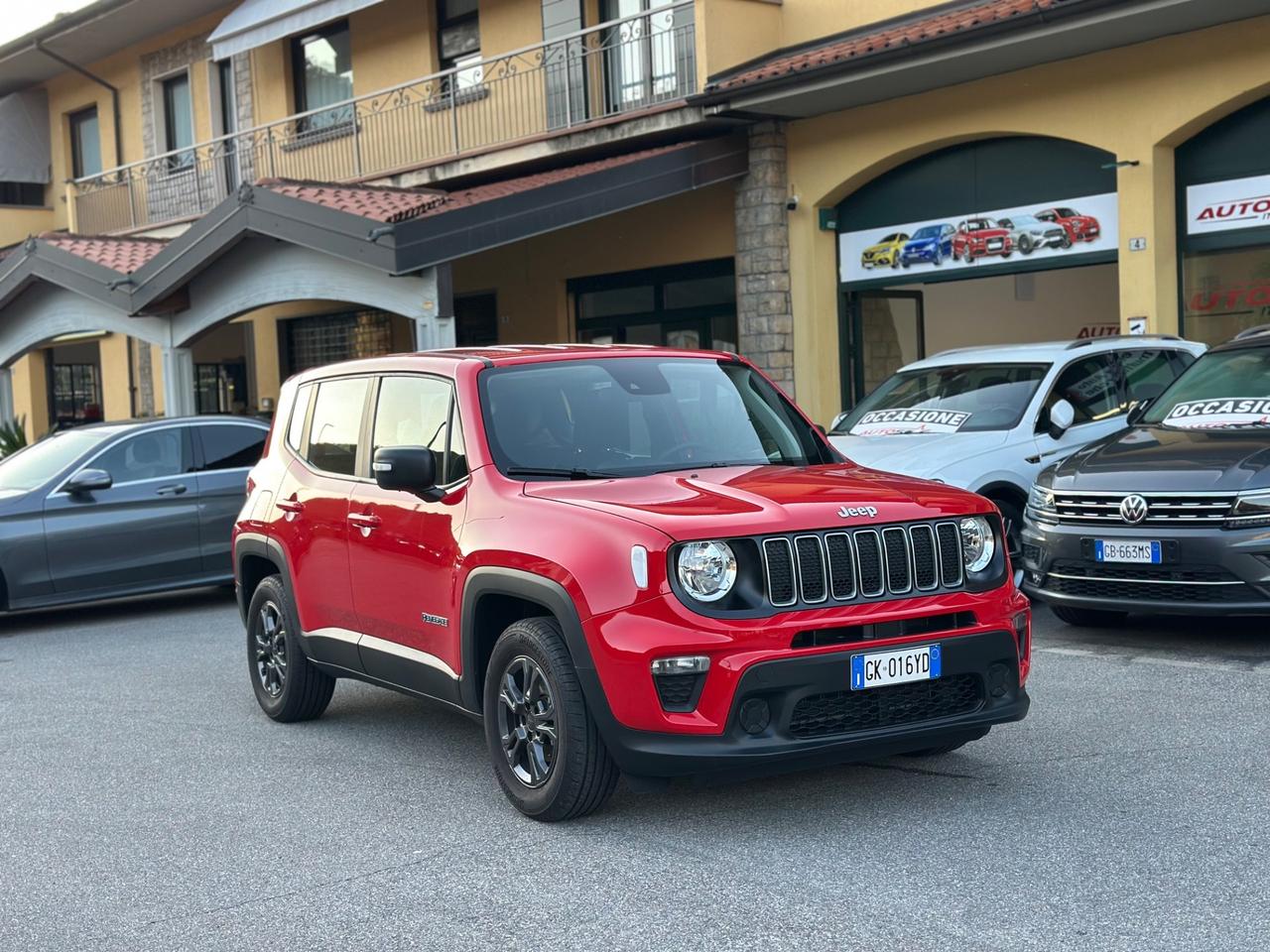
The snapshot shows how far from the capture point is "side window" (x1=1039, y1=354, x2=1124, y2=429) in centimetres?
1073

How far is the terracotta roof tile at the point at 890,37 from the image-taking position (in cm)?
1362

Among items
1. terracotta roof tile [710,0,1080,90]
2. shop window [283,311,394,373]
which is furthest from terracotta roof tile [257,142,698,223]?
shop window [283,311,394,373]

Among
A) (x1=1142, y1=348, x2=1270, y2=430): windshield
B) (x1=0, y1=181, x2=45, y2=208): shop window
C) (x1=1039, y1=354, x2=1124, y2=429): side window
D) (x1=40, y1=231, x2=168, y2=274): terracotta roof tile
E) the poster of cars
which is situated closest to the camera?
(x1=1142, y1=348, x2=1270, y2=430): windshield

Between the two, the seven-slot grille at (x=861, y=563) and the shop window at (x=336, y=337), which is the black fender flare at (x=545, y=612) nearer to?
the seven-slot grille at (x=861, y=563)

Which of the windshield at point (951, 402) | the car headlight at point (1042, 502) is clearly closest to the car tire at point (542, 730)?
the car headlight at point (1042, 502)

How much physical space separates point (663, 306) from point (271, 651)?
12.8 metres

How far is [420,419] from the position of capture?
21.1 feet

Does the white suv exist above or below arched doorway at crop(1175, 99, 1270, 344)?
below

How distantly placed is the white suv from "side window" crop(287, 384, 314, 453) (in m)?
3.93

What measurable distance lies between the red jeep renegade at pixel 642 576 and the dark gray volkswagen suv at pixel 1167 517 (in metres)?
2.54

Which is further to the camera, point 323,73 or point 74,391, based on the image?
point 74,391

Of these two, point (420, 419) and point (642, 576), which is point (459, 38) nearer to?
point (420, 419)

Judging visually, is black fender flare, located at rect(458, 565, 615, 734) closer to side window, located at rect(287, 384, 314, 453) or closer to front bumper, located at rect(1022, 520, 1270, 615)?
side window, located at rect(287, 384, 314, 453)

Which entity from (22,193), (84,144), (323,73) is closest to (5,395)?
(323,73)
